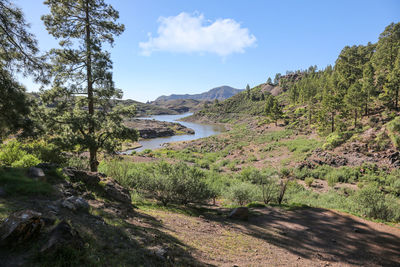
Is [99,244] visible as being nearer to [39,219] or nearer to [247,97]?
[39,219]

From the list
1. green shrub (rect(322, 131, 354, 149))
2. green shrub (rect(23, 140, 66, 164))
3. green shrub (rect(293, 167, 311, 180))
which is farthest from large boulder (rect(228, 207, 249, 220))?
green shrub (rect(322, 131, 354, 149))

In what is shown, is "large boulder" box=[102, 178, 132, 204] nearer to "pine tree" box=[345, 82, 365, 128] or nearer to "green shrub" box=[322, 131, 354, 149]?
"green shrub" box=[322, 131, 354, 149]

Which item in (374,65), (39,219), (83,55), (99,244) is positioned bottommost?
(99,244)

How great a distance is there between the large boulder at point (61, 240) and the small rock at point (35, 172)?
496cm

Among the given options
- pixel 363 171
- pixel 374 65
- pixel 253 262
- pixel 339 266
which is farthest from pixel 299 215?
pixel 374 65

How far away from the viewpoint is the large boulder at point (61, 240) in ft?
10.9

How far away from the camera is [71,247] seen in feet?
11.4

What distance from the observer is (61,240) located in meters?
3.45

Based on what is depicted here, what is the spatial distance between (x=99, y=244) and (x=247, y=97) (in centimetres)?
15521

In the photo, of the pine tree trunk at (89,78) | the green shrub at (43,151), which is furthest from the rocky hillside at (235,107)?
the pine tree trunk at (89,78)

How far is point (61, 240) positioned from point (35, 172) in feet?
18.1

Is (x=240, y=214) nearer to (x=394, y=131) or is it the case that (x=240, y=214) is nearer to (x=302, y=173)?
(x=302, y=173)

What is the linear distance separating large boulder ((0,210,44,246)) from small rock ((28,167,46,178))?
14.3 ft

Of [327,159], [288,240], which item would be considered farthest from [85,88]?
[327,159]
